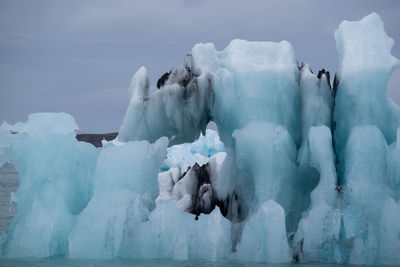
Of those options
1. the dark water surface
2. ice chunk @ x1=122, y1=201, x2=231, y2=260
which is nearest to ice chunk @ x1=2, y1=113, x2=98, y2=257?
the dark water surface

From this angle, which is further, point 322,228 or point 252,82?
point 252,82

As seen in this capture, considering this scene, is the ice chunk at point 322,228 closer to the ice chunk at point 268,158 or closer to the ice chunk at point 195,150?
the ice chunk at point 268,158

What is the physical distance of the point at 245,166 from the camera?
1362cm

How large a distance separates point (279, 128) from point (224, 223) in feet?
8.50

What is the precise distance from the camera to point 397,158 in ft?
40.5

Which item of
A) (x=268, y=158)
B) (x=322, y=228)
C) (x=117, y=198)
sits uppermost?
(x=268, y=158)

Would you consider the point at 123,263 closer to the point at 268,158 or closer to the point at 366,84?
the point at 268,158

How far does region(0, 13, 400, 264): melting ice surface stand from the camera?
11992 mm

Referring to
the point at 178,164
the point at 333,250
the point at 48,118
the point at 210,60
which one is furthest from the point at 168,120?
the point at 178,164

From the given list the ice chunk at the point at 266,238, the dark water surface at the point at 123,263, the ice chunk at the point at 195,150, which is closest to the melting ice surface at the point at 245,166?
the ice chunk at the point at 266,238

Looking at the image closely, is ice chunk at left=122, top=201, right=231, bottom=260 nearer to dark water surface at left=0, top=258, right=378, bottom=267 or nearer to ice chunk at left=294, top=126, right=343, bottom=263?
dark water surface at left=0, top=258, right=378, bottom=267

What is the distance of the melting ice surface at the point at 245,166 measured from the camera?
39.3ft

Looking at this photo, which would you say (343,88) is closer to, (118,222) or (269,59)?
(269,59)

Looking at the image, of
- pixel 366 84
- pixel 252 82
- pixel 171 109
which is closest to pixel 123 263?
pixel 171 109
